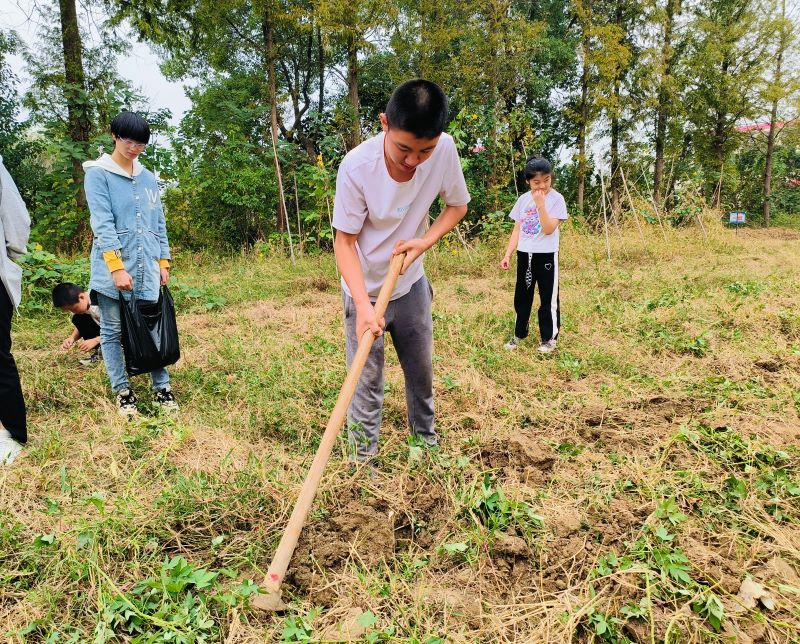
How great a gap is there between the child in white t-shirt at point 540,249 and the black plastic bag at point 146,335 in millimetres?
2541

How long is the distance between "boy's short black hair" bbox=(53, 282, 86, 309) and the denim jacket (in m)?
0.86

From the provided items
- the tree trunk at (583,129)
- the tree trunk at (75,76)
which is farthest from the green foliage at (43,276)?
the tree trunk at (583,129)

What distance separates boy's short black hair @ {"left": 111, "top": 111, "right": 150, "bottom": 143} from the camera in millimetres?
2803

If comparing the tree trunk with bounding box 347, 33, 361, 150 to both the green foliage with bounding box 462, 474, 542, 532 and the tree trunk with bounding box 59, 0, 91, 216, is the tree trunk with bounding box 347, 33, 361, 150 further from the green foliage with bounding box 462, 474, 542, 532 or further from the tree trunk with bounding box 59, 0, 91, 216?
the green foliage with bounding box 462, 474, 542, 532

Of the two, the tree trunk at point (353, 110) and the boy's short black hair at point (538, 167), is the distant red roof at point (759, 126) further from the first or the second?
the boy's short black hair at point (538, 167)

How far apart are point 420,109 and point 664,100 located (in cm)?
1542

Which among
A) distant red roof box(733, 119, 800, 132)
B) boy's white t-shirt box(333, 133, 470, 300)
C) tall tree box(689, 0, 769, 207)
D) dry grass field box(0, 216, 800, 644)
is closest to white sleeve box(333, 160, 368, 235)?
boy's white t-shirt box(333, 133, 470, 300)

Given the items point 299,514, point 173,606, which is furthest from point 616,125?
point 173,606

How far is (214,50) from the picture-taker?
41.7ft

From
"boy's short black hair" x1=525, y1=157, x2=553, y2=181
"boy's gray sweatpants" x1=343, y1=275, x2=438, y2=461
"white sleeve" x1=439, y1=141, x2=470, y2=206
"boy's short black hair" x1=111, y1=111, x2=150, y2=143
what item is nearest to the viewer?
"white sleeve" x1=439, y1=141, x2=470, y2=206

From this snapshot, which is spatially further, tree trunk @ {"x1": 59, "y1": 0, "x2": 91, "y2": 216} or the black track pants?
tree trunk @ {"x1": 59, "y1": 0, "x2": 91, "y2": 216}

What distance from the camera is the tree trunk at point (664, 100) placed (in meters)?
13.6

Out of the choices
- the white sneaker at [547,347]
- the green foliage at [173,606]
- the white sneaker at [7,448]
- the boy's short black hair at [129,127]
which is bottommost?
the green foliage at [173,606]

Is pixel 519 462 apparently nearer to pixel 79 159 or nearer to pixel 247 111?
pixel 79 159
